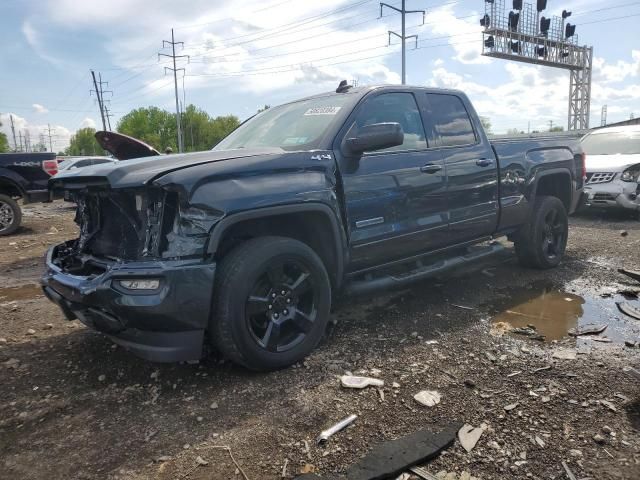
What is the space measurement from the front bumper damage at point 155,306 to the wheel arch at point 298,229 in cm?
A: 24

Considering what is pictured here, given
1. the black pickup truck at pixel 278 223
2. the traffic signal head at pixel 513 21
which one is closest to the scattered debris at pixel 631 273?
the black pickup truck at pixel 278 223

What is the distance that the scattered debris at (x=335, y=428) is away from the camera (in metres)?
2.49

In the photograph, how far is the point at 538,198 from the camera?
5586mm

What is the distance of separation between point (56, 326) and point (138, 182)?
222cm

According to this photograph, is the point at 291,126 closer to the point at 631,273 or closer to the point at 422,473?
the point at 422,473

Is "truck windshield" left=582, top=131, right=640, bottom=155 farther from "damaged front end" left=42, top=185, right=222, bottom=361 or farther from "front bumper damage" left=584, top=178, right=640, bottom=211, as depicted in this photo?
"damaged front end" left=42, top=185, right=222, bottom=361

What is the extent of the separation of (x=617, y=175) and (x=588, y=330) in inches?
238

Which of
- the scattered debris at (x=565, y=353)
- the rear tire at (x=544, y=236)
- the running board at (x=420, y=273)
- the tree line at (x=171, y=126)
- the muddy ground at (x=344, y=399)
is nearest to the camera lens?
the muddy ground at (x=344, y=399)

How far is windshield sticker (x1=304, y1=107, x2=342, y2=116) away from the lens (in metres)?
3.79

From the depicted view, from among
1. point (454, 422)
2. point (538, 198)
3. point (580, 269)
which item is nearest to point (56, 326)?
point (454, 422)

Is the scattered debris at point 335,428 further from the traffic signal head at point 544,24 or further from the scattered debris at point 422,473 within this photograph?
the traffic signal head at point 544,24

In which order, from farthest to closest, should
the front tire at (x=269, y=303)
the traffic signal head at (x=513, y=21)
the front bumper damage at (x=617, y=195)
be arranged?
the traffic signal head at (x=513, y=21), the front bumper damage at (x=617, y=195), the front tire at (x=269, y=303)

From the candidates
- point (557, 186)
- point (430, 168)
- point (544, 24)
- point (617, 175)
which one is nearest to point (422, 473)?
point (430, 168)

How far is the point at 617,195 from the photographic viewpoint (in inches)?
340
